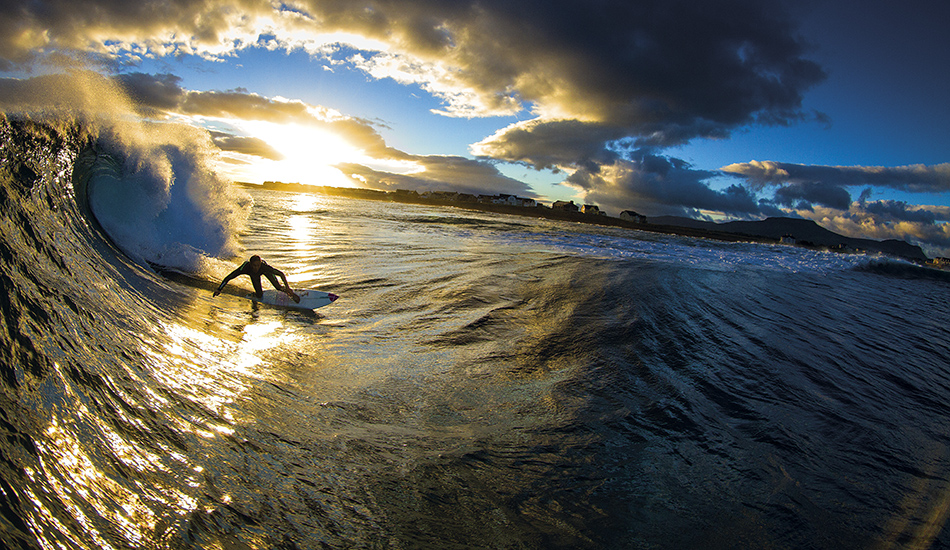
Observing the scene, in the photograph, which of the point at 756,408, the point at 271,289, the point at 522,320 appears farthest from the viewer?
the point at 271,289

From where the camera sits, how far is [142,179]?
11820 millimetres

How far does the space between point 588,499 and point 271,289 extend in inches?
333

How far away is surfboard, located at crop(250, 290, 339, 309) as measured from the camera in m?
8.34

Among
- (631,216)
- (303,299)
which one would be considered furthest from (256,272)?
(631,216)

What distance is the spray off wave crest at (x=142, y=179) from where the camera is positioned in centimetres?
928

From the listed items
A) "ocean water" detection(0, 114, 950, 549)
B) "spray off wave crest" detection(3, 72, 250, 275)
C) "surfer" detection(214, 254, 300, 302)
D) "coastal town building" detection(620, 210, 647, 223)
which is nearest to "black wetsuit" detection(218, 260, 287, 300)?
"surfer" detection(214, 254, 300, 302)

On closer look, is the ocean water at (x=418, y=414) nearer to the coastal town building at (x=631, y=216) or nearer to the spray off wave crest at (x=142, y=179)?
the spray off wave crest at (x=142, y=179)

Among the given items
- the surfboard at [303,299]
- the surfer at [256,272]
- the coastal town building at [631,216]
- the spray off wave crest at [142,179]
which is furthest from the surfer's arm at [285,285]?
the coastal town building at [631,216]

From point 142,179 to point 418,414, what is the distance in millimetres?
12874

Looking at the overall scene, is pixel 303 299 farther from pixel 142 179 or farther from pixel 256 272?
pixel 142 179

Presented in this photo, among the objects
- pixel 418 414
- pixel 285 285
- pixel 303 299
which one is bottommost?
pixel 418 414

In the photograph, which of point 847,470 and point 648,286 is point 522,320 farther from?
point 648,286

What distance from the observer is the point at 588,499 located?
3.29 m

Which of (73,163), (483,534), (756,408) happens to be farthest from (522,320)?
(73,163)
